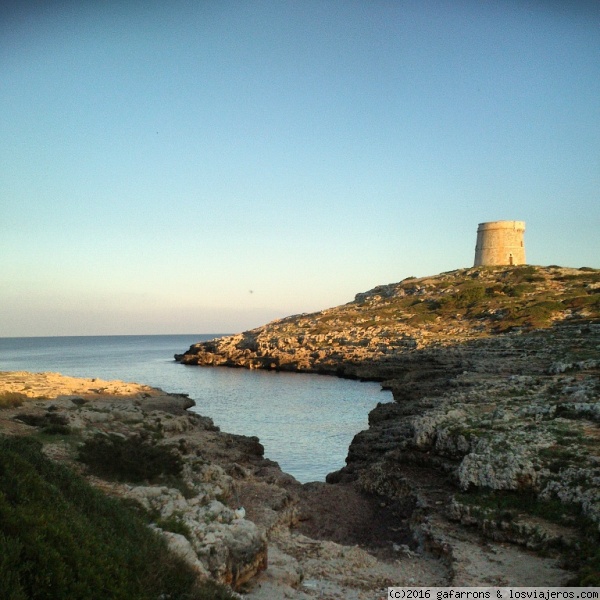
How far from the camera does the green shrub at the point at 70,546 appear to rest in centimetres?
696

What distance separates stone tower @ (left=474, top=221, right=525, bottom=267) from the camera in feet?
369

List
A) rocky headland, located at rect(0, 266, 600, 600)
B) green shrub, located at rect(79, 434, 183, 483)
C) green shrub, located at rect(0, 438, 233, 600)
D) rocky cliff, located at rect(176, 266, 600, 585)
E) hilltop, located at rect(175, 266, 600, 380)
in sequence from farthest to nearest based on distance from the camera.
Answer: hilltop, located at rect(175, 266, 600, 380) < green shrub, located at rect(79, 434, 183, 483) < rocky cliff, located at rect(176, 266, 600, 585) < rocky headland, located at rect(0, 266, 600, 600) < green shrub, located at rect(0, 438, 233, 600)

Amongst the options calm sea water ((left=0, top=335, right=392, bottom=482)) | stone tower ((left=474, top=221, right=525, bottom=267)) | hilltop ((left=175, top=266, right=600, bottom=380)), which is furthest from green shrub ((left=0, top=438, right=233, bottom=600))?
stone tower ((left=474, top=221, right=525, bottom=267))

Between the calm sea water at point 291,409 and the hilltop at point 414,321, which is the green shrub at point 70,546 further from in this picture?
the hilltop at point 414,321

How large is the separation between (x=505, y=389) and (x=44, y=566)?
25.9 m

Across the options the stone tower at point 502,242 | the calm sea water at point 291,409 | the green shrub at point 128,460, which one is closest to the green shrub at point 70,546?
the green shrub at point 128,460

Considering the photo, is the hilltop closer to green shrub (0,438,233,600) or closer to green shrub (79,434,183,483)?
green shrub (79,434,183,483)

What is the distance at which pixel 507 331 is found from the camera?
68938 mm

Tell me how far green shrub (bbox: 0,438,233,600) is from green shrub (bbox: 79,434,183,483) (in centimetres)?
603

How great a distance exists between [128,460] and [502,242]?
109206 mm

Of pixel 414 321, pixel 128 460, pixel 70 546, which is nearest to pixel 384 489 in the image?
pixel 128 460

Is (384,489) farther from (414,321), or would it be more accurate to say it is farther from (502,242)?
(502,242)

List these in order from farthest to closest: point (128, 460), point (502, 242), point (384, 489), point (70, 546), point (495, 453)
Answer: point (502, 242)
point (384, 489)
point (495, 453)
point (128, 460)
point (70, 546)

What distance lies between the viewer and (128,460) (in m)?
17.6
